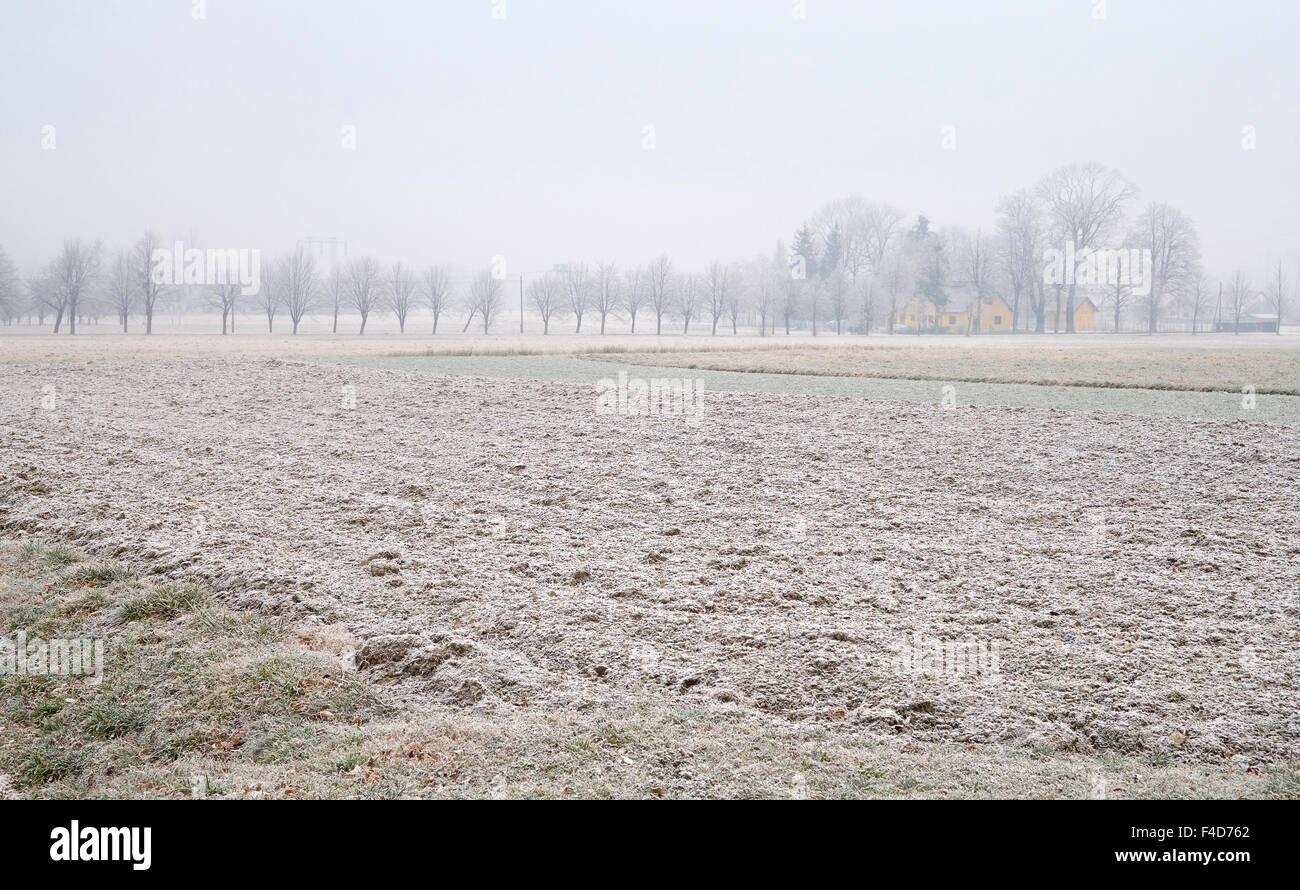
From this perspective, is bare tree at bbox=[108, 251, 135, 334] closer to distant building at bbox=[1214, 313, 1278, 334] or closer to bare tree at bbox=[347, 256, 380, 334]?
bare tree at bbox=[347, 256, 380, 334]

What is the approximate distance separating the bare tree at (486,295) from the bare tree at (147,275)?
99.4ft

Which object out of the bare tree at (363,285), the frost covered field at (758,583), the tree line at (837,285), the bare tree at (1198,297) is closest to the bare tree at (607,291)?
the tree line at (837,285)

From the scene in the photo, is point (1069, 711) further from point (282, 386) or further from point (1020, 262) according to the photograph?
point (1020, 262)

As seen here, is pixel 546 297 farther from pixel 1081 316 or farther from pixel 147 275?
pixel 1081 316

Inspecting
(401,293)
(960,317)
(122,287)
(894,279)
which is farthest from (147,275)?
(960,317)

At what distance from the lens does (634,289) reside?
103188 millimetres

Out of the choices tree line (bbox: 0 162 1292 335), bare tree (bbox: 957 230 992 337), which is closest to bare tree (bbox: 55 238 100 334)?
tree line (bbox: 0 162 1292 335)

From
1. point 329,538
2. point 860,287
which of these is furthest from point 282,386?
point 860,287

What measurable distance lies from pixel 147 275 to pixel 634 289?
47406 mm

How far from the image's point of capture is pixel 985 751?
16.1 feet
